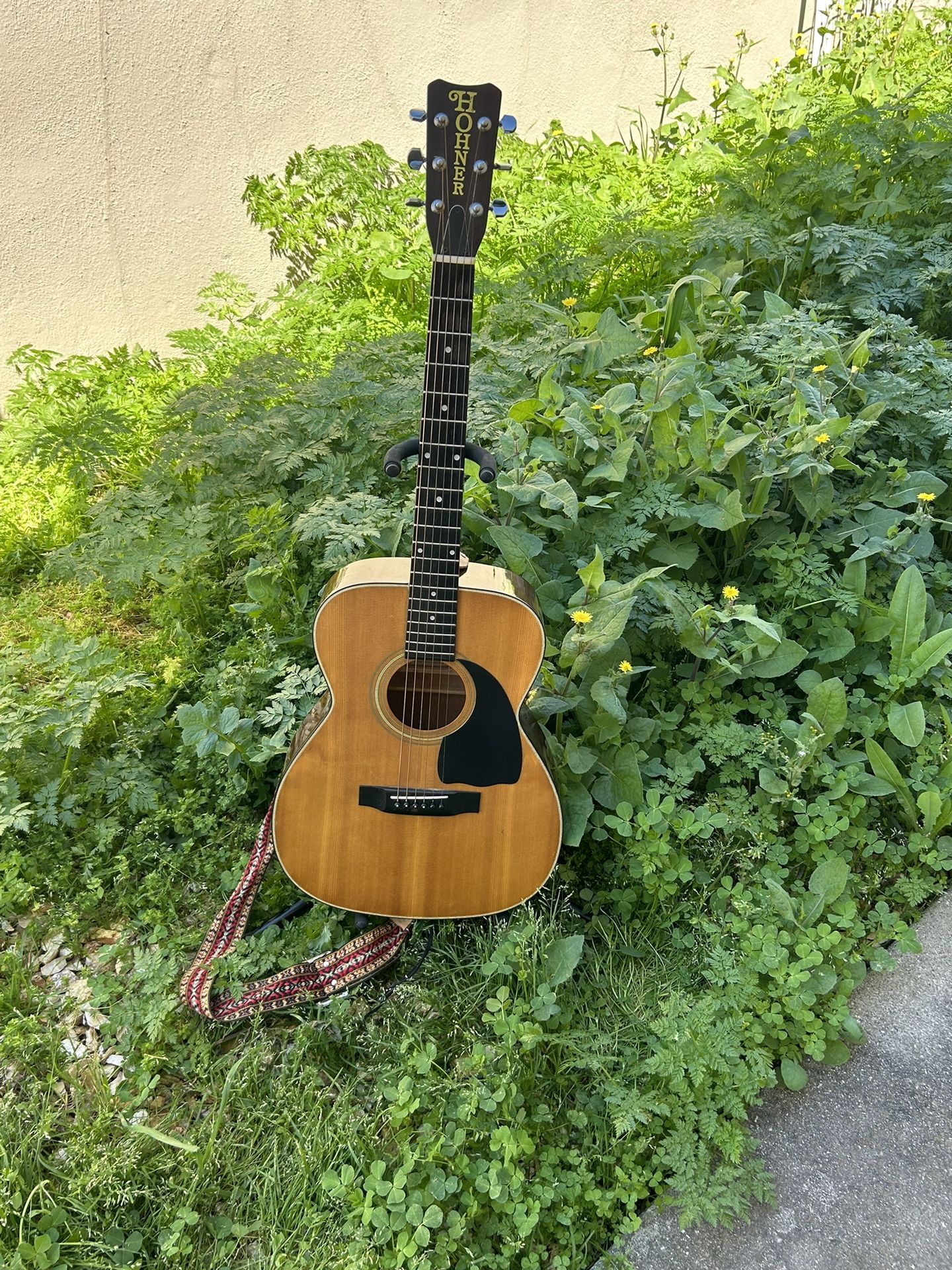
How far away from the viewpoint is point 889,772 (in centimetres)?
227

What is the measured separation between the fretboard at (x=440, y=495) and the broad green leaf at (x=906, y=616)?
135 centimetres

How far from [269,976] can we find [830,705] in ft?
5.27

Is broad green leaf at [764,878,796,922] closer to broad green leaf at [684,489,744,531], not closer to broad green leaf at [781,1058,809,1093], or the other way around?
broad green leaf at [781,1058,809,1093]

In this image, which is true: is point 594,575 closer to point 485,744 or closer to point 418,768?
point 485,744

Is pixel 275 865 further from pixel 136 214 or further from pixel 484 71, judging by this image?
pixel 484 71

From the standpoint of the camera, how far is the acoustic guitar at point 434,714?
1.79 metres

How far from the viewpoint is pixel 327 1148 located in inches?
67.5

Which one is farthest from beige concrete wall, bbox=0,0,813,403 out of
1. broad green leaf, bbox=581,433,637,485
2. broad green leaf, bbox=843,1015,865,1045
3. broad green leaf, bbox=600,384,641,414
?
broad green leaf, bbox=843,1015,865,1045

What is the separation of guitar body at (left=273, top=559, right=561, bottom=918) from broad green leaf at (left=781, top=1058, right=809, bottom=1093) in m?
0.66

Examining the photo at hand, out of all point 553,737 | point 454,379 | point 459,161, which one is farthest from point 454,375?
point 553,737

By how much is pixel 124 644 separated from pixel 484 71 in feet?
11.3

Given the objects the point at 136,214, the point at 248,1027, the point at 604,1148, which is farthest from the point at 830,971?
the point at 136,214

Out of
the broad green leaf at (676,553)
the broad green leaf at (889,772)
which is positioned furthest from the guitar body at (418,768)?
the broad green leaf at (889,772)

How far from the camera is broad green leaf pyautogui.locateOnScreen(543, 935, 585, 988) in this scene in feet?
6.19
